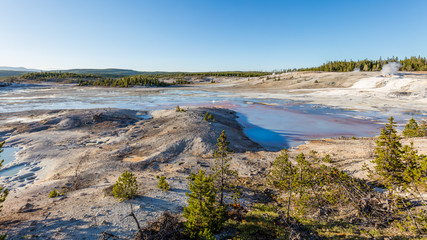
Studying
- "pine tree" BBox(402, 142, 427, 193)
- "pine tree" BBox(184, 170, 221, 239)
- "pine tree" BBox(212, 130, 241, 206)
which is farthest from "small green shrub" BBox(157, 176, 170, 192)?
"pine tree" BBox(402, 142, 427, 193)

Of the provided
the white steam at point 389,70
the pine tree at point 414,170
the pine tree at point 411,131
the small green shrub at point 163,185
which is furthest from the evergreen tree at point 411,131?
the white steam at point 389,70

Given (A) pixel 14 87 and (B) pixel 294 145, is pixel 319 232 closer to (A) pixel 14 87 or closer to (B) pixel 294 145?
(B) pixel 294 145

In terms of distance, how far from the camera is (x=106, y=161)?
44.4 feet

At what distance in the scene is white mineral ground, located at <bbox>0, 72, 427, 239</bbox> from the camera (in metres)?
6.97

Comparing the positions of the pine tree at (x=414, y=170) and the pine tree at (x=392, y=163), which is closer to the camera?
the pine tree at (x=414, y=170)

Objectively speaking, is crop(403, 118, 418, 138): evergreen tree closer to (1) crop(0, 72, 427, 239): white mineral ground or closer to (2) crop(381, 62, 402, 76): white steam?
Answer: (1) crop(0, 72, 427, 239): white mineral ground

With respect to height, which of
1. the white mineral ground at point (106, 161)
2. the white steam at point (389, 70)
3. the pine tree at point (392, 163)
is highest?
the white steam at point (389, 70)

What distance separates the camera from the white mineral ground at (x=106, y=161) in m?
6.97

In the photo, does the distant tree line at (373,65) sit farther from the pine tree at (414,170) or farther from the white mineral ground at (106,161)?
the pine tree at (414,170)

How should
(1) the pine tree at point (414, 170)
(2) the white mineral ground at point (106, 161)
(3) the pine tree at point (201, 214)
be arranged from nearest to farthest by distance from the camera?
(1) the pine tree at point (414, 170)
(3) the pine tree at point (201, 214)
(2) the white mineral ground at point (106, 161)

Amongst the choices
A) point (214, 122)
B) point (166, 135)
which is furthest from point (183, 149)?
point (214, 122)

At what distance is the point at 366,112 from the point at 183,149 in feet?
90.1

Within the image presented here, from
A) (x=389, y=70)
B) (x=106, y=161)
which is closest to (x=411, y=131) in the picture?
(x=106, y=161)

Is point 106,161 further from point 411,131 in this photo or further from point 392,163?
point 411,131
